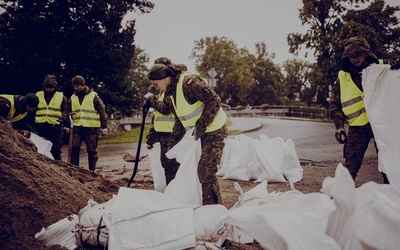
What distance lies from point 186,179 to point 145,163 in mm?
4740

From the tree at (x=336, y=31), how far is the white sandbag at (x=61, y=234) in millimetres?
23328

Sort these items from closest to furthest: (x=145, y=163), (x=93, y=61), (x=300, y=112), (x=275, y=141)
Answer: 1. (x=275, y=141)
2. (x=145, y=163)
3. (x=93, y=61)
4. (x=300, y=112)

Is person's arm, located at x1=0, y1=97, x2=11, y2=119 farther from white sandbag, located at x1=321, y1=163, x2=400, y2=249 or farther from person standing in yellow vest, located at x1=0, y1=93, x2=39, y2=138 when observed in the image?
white sandbag, located at x1=321, y1=163, x2=400, y2=249

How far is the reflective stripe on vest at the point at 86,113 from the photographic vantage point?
5867 mm

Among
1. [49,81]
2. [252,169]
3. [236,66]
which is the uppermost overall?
[236,66]

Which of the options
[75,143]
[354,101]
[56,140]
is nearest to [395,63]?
[354,101]

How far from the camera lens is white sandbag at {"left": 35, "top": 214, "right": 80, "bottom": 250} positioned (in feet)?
8.31

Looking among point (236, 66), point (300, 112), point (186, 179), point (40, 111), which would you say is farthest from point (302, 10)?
point (186, 179)

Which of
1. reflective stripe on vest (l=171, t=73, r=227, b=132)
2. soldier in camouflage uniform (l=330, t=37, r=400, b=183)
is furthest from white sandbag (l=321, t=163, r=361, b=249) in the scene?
soldier in camouflage uniform (l=330, t=37, r=400, b=183)

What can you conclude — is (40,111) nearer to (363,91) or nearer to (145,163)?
(145,163)

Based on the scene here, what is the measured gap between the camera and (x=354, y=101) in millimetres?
3549

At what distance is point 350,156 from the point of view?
11.6 feet

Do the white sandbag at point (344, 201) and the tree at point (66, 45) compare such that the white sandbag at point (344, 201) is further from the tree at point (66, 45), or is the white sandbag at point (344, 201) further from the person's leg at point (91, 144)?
the tree at point (66, 45)

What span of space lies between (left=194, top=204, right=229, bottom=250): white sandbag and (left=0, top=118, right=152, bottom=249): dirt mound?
108 centimetres
